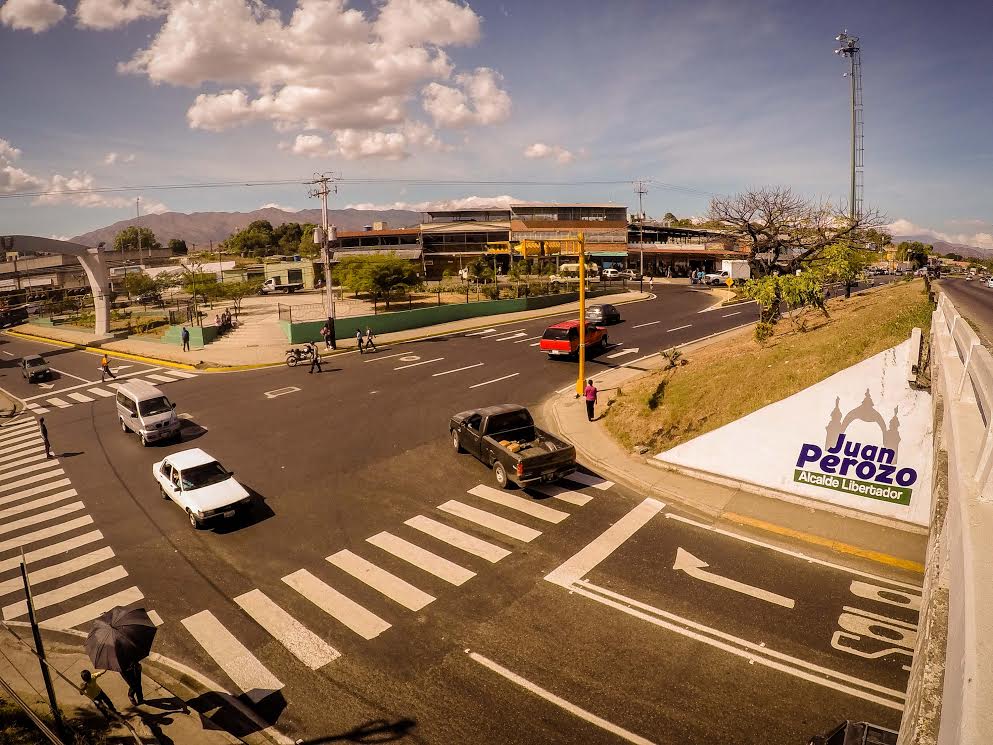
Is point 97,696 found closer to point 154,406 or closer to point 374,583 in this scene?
point 374,583

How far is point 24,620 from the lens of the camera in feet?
35.6

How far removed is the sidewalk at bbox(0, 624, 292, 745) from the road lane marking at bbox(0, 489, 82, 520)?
23.4 ft

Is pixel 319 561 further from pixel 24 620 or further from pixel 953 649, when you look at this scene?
pixel 953 649

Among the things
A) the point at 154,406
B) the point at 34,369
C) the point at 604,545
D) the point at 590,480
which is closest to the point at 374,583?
the point at 604,545

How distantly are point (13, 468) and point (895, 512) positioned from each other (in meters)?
26.8

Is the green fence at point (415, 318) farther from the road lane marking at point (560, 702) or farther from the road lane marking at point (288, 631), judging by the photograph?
the road lane marking at point (560, 702)

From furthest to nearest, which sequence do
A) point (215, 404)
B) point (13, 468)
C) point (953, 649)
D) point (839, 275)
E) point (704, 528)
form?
point (839, 275), point (215, 404), point (13, 468), point (704, 528), point (953, 649)

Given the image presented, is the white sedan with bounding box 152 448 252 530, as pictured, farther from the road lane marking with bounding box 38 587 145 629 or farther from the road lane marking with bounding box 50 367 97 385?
the road lane marking with bounding box 50 367 97 385

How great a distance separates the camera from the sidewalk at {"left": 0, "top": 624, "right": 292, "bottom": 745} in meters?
7.79

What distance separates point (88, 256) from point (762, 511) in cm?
5009

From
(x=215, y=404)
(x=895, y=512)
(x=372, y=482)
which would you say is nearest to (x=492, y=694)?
(x=372, y=482)

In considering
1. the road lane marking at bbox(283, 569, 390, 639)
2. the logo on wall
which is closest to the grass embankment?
the logo on wall

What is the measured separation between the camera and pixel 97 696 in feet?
25.7

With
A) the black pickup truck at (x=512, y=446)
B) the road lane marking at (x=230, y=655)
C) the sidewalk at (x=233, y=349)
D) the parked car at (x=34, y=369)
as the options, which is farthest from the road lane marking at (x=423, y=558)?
the parked car at (x=34, y=369)
